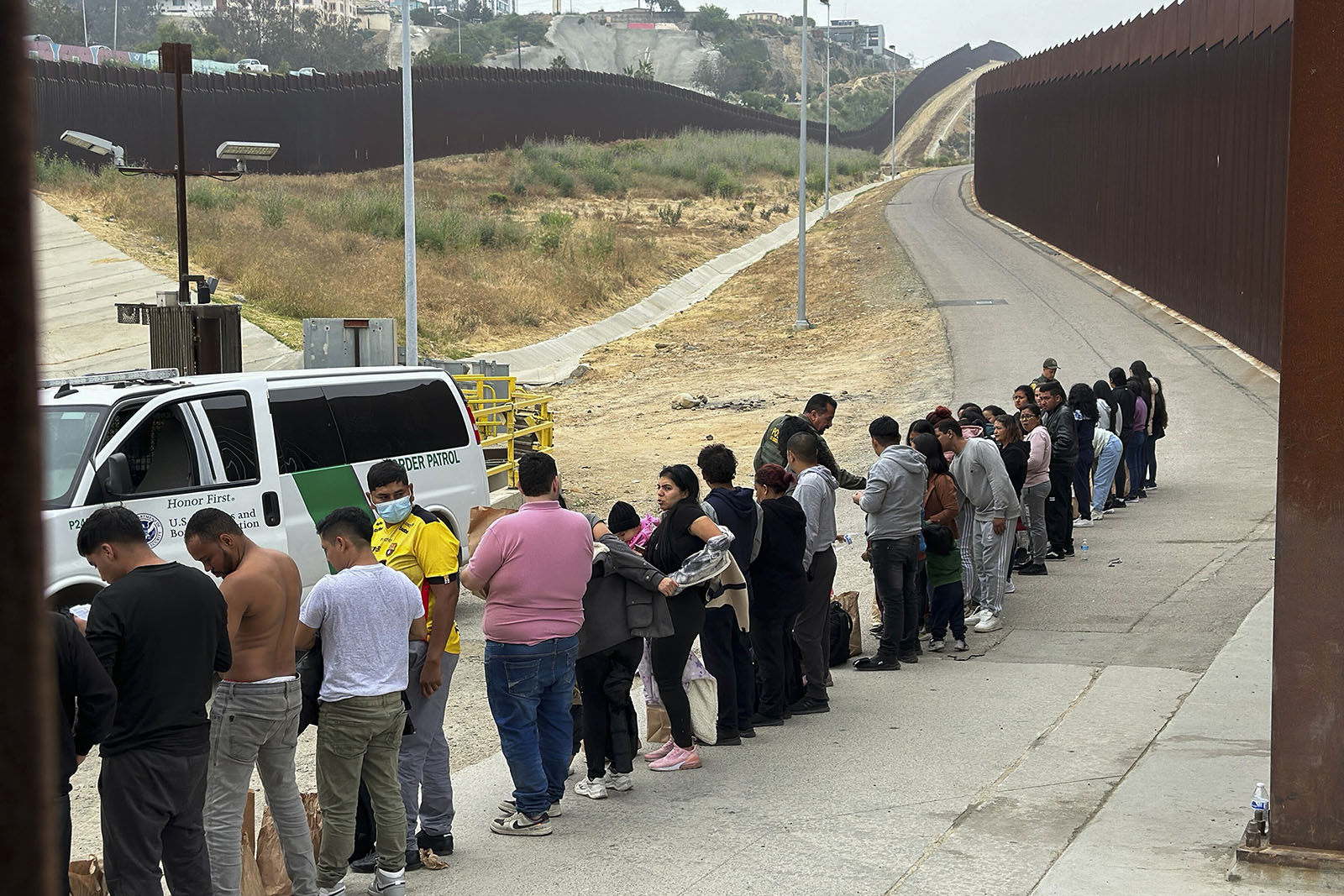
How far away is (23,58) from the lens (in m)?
1.08

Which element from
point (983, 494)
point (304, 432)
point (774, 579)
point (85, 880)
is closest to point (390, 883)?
point (85, 880)

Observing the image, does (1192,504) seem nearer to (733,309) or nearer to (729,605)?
(729,605)

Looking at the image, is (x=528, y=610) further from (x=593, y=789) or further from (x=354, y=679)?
(x=593, y=789)

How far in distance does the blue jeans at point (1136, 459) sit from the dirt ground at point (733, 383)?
4.35m

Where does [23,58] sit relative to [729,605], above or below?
above

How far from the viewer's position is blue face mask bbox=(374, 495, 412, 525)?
672 cm

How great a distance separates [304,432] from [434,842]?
5.17 m

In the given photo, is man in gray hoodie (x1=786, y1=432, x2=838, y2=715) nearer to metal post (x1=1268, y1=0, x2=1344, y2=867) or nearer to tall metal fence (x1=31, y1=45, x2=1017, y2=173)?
metal post (x1=1268, y1=0, x2=1344, y2=867)

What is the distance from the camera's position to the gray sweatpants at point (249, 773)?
5.71 metres

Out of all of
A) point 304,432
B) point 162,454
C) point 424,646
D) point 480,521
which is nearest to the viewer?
point 424,646

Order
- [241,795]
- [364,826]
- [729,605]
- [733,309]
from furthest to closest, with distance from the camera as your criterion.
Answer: [733,309], [729,605], [364,826], [241,795]

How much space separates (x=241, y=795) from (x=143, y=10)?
209 meters

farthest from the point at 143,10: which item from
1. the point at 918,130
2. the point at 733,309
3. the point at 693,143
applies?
the point at 733,309

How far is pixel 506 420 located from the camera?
1747 cm
